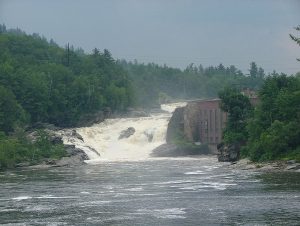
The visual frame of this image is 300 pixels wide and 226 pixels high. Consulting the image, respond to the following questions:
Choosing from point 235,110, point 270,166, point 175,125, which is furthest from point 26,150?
point 270,166

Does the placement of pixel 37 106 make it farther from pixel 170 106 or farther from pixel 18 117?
pixel 170 106

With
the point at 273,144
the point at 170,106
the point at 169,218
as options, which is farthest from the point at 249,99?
the point at 170,106

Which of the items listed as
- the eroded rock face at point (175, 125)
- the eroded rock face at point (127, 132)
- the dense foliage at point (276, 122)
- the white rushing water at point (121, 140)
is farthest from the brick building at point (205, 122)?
the dense foliage at point (276, 122)

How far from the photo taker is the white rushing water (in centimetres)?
10000

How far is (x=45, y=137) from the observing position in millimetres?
93375

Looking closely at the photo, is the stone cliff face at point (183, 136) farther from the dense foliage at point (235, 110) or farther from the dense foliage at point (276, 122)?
the dense foliage at point (276, 122)

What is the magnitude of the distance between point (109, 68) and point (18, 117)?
5766cm

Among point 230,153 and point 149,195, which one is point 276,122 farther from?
point 149,195

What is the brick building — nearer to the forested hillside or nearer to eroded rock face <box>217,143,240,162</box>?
eroded rock face <box>217,143,240,162</box>

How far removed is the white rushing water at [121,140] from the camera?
100000mm

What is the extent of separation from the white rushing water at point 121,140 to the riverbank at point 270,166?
24495 millimetres

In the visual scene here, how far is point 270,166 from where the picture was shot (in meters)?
68.3

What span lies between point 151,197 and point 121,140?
60210 mm

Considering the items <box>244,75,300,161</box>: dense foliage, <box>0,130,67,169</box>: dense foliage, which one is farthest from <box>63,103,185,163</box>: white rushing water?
<box>244,75,300,161</box>: dense foliage
